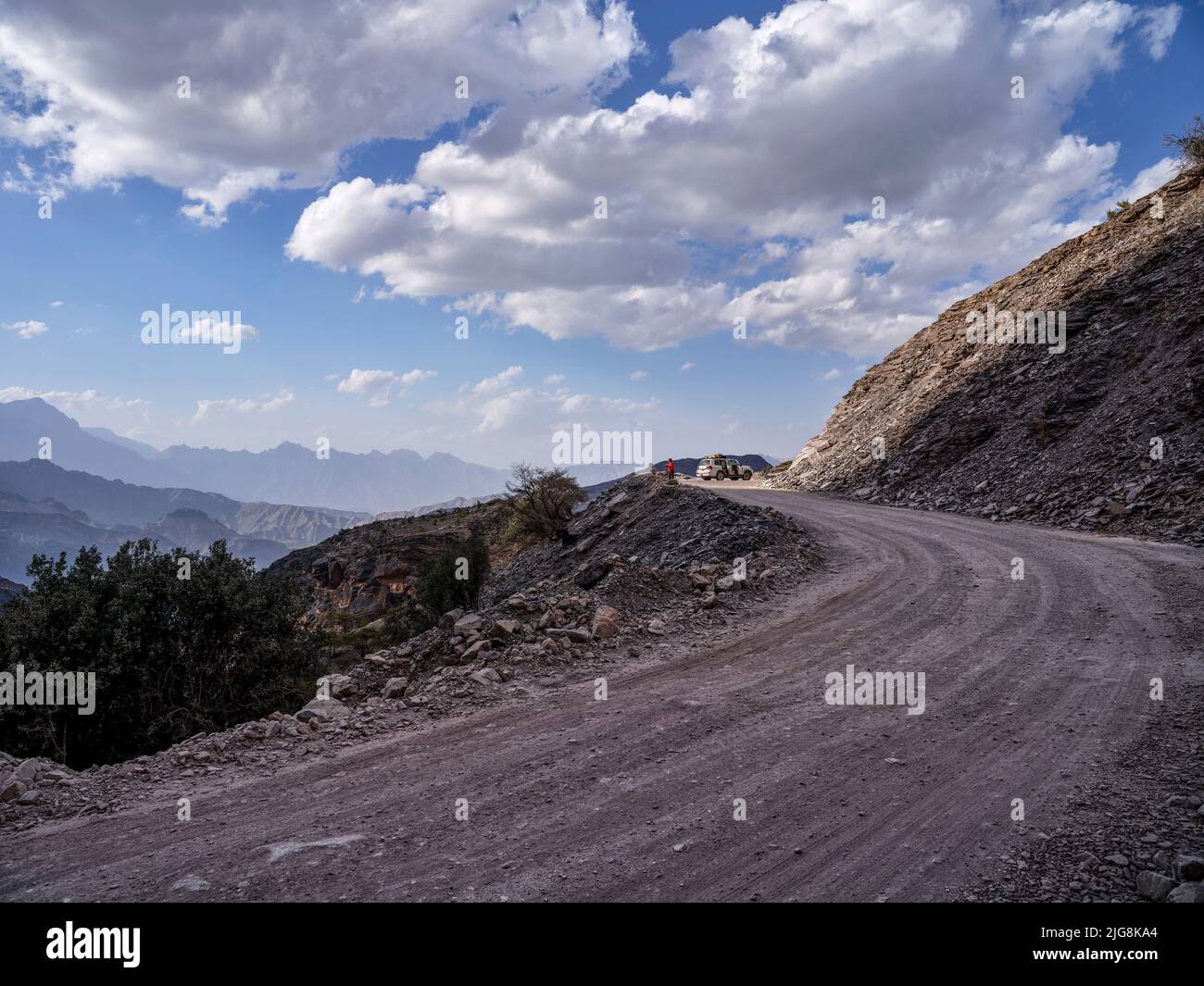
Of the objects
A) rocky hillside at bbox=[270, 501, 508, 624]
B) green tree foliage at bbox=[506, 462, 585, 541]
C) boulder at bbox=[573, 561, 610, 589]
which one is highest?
green tree foliage at bbox=[506, 462, 585, 541]

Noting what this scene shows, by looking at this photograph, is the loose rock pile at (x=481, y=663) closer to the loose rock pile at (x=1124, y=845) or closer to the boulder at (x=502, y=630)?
the boulder at (x=502, y=630)

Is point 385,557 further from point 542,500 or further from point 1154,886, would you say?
point 1154,886

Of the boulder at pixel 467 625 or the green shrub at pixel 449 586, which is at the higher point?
the boulder at pixel 467 625

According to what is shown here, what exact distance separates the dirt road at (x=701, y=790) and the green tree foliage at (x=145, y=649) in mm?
5209

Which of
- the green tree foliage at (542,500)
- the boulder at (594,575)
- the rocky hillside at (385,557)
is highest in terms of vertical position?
the green tree foliage at (542,500)

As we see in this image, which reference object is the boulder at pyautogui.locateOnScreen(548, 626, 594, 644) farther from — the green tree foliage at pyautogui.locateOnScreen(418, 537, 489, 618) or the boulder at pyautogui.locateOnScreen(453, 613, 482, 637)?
the green tree foliage at pyautogui.locateOnScreen(418, 537, 489, 618)

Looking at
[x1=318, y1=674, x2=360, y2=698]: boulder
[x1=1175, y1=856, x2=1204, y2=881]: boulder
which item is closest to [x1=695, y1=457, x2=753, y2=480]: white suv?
[x1=318, y1=674, x2=360, y2=698]: boulder

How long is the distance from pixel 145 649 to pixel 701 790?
32.5ft

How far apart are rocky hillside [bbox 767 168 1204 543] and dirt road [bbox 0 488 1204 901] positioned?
471 inches

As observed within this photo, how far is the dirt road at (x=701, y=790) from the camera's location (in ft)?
15.1

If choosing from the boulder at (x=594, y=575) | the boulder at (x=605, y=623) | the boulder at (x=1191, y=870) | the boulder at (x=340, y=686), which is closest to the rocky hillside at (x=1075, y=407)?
the boulder at (x=594, y=575)

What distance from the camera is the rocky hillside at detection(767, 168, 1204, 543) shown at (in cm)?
1956

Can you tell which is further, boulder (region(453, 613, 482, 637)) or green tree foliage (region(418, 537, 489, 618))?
green tree foliage (region(418, 537, 489, 618))

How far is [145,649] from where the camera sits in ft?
35.3
